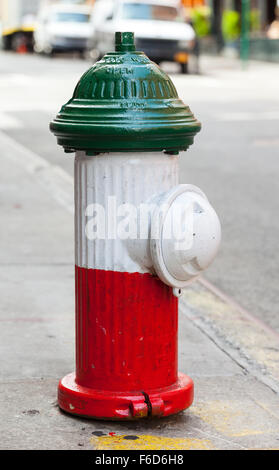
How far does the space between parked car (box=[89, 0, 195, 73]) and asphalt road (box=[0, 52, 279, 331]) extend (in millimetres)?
808

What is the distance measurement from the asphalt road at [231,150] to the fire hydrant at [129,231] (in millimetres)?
2120

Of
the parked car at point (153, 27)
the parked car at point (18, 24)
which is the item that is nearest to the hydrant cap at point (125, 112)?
the parked car at point (153, 27)

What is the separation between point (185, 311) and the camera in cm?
574

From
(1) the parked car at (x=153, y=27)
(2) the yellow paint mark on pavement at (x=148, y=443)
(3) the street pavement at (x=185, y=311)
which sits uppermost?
→ (1) the parked car at (x=153, y=27)

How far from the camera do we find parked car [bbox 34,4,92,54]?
3712 cm

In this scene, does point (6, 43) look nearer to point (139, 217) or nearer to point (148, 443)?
point (139, 217)

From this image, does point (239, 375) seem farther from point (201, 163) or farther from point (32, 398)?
point (201, 163)

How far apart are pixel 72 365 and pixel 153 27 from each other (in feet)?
77.0

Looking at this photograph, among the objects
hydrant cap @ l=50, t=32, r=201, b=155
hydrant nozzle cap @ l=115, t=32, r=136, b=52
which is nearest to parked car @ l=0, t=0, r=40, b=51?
hydrant nozzle cap @ l=115, t=32, r=136, b=52

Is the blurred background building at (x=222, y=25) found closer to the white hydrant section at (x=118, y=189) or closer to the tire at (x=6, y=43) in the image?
the tire at (x=6, y=43)

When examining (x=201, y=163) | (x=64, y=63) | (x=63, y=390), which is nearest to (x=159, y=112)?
(x=63, y=390)

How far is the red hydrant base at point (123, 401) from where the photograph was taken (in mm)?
3936

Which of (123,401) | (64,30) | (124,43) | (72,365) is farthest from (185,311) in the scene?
(64,30)

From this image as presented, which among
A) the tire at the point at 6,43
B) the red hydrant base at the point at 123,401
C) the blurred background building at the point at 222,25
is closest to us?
the red hydrant base at the point at 123,401
